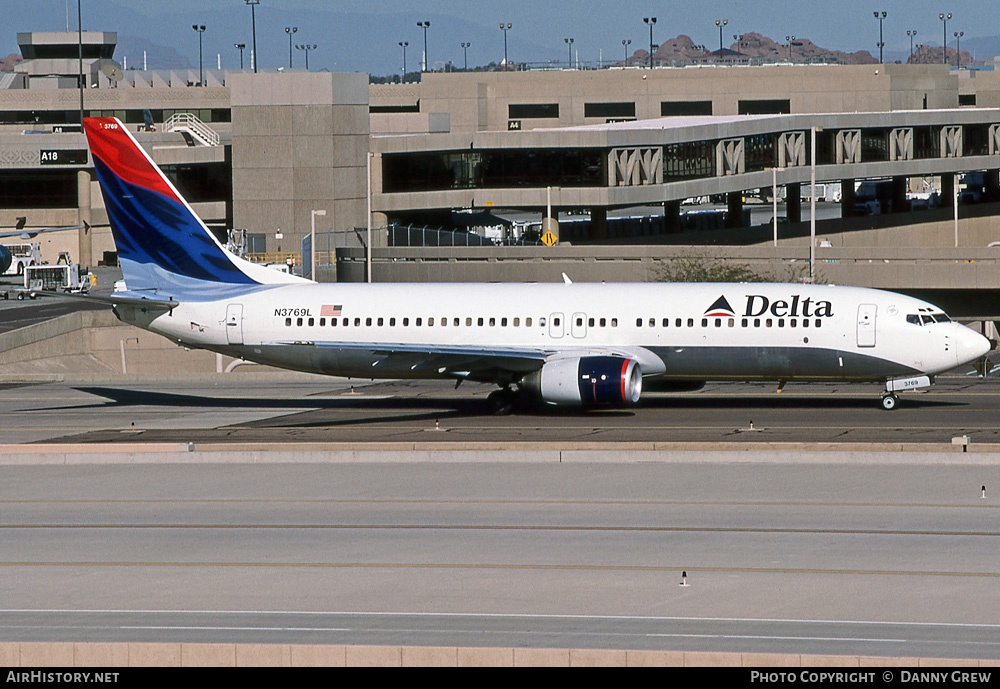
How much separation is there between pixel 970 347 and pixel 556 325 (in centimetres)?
1195

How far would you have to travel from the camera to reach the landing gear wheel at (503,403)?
43.0 metres

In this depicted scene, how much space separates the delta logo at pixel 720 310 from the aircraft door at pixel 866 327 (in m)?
3.64

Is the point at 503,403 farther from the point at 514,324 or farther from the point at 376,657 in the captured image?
the point at 376,657

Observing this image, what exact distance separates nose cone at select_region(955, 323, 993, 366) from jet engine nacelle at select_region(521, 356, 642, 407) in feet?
30.0

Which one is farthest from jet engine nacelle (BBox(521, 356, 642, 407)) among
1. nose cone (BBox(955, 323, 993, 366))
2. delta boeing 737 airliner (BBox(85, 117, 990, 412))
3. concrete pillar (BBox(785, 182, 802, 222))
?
concrete pillar (BBox(785, 182, 802, 222))

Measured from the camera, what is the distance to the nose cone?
39.6 m

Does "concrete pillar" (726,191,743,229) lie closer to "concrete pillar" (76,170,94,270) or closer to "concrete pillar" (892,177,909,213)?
"concrete pillar" (892,177,909,213)

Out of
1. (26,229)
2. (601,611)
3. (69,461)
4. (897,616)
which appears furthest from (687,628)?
(26,229)

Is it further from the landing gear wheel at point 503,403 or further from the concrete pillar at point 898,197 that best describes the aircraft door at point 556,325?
the concrete pillar at point 898,197

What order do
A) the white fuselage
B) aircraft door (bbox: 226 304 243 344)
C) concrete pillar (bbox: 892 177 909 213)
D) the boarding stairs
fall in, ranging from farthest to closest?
concrete pillar (bbox: 892 177 909 213)
the boarding stairs
aircraft door (bbox: 226 304 243 344)
the white fuselage

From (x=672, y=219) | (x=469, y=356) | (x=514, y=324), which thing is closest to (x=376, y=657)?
(x=469, y=356)

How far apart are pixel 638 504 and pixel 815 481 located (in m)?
4.76

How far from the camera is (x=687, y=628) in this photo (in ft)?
64.5

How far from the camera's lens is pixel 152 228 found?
44562mm
